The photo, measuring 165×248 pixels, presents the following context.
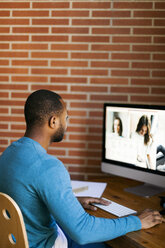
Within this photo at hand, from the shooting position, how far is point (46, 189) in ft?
3.44

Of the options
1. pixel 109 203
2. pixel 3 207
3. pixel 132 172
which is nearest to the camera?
pixel 3 207

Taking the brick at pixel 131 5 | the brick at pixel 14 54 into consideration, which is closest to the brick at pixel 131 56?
the brick at pixel 131 5

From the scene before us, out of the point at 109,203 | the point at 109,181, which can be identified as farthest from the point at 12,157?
the point at 109,181

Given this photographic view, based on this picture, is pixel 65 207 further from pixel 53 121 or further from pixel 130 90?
pixel 130 90

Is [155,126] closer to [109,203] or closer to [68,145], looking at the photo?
[109,203]

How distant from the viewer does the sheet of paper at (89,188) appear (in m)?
1.75

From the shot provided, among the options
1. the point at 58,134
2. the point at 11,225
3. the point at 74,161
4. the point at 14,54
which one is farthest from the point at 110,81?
the point at 11,225

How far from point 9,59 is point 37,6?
46 centimetres

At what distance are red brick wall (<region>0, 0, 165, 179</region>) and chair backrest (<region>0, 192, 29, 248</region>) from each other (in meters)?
1.15

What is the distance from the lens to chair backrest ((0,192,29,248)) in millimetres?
992

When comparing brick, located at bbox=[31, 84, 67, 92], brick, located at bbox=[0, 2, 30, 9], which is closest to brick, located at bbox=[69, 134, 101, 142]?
brick, located at bbox=[31, 84, 67, 92]

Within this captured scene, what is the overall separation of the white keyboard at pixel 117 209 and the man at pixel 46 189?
0.45 feet

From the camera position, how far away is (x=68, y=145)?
2219 mm

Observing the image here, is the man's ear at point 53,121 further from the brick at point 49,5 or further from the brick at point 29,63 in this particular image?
the brick at point 49,5
